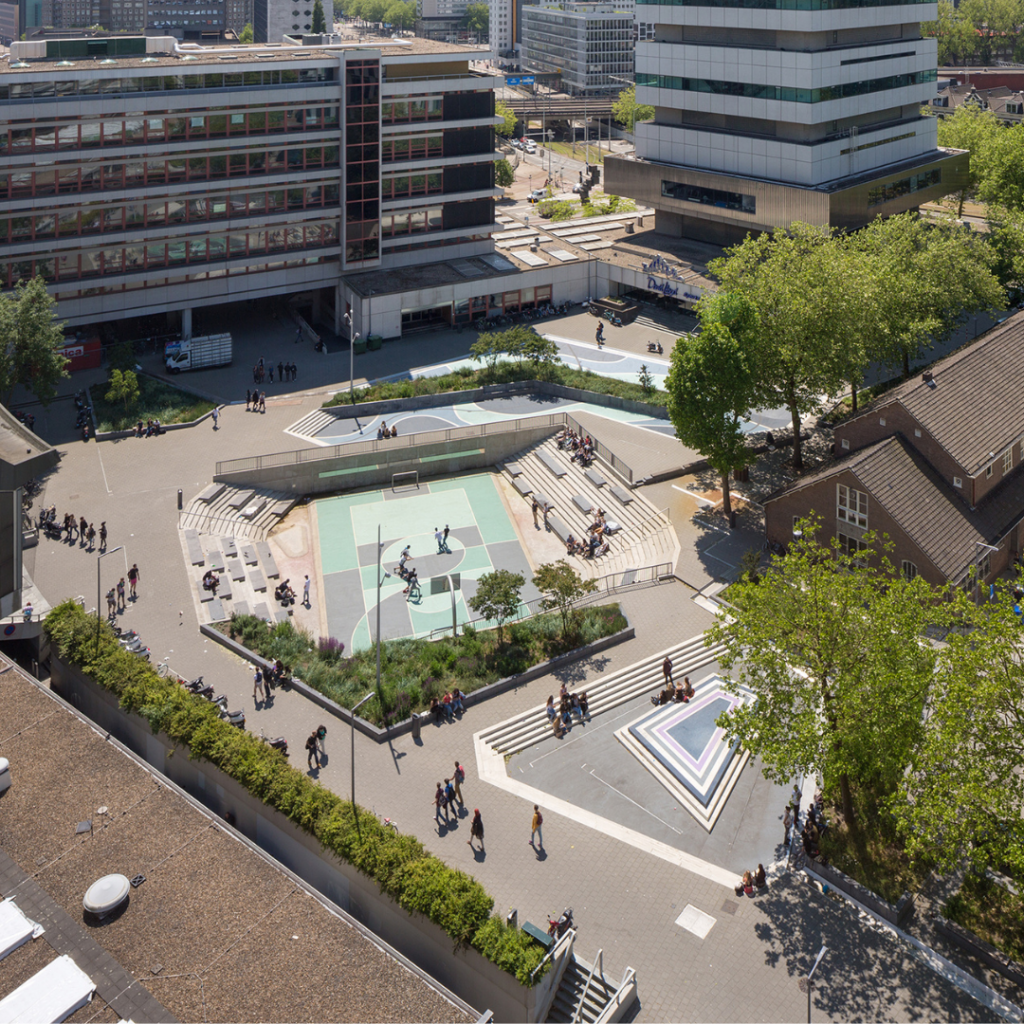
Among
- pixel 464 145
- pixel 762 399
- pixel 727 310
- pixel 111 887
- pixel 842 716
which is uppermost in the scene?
pixel 464 145

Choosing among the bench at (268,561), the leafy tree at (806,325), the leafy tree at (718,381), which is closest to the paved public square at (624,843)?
the bench at (268,561)

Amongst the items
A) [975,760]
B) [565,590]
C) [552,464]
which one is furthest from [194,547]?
[975,760]

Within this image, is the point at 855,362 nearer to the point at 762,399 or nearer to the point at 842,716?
the point at 762,399

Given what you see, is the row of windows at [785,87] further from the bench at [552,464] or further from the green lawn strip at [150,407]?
the green lawn strip at [150,407]

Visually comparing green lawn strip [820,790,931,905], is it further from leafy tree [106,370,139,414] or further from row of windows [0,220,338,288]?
row of windows [0,220,338,288]

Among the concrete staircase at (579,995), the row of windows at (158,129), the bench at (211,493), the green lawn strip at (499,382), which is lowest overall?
the concrete staircase at (579,995)

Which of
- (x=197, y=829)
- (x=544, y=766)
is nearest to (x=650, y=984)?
(x=544, y=766)

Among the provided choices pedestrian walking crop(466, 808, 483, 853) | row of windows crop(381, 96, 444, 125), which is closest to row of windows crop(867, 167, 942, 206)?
row of windows crop(381, 96, 444, 125)
